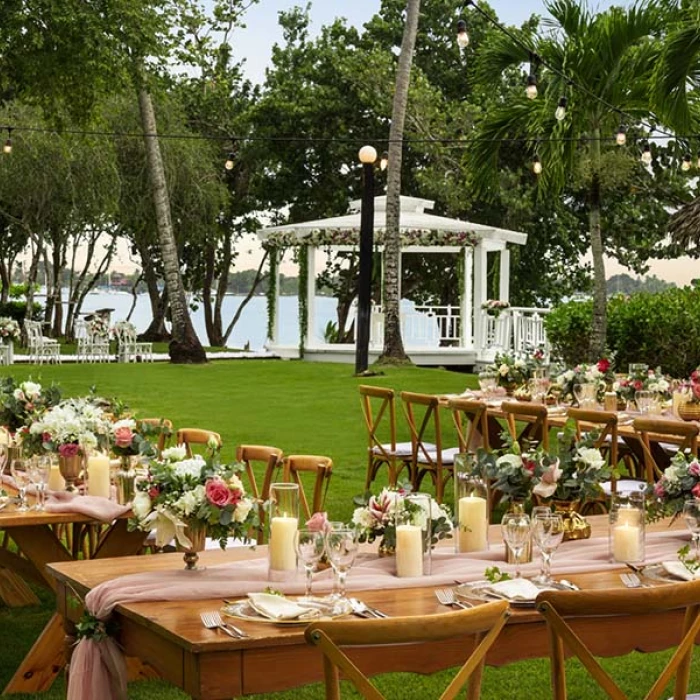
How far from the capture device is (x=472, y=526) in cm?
426

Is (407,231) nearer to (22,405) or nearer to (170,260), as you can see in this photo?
(170,260)

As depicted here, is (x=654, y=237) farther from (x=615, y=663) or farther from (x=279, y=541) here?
(x=279, y=541)

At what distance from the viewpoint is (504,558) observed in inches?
163

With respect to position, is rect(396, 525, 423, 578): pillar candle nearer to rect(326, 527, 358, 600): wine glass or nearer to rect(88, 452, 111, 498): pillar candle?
rect(326, 527, 358, 600): wine glass

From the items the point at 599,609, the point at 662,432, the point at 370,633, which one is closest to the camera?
the point at 370,633

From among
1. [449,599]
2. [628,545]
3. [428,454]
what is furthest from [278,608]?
[428,454]

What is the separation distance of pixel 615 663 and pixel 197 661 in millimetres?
3124

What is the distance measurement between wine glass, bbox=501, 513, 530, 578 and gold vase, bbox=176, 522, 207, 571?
90cm

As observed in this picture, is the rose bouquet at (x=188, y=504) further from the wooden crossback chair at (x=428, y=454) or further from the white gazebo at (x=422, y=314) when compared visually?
the white gazebo at (x=422, y=314)

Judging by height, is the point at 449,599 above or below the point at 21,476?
below

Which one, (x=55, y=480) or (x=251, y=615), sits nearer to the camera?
(x=251, y=615)

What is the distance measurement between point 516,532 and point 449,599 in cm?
39

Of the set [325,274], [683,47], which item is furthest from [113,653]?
[325,274]

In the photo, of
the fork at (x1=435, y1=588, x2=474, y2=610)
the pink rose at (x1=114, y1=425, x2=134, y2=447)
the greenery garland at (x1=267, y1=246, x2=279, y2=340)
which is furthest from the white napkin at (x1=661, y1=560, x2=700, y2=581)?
the greenery garland at (x1=267, y1=246, x2=279, y2=340)
